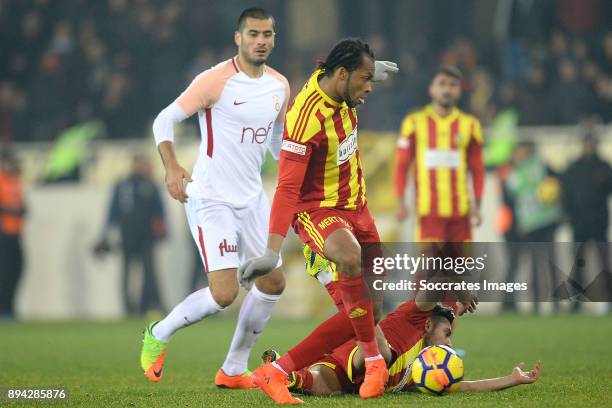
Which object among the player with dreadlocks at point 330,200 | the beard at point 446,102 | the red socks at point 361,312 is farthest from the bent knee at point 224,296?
the beard at point 446,102

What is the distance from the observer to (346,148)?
6102 millimetres

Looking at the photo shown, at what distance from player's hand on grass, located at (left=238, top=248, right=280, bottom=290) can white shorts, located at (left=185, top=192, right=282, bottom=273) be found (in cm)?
125

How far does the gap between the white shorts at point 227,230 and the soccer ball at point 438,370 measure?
3.99 feet

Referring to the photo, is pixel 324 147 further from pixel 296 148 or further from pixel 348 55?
pixel 348 55

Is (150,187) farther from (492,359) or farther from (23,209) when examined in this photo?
(492,359)

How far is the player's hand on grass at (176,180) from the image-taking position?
6.32 m

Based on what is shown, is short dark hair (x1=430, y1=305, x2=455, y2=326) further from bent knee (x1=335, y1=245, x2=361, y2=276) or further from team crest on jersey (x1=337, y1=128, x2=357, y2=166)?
team crest on jersey (x1=337, y1=128, x2=357, y2=166)

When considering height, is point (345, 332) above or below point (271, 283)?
below

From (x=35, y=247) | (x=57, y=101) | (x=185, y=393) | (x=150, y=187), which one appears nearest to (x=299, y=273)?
(x=150, y=187)

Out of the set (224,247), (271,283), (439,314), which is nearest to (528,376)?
(439,314)

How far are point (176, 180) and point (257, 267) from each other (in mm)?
1190

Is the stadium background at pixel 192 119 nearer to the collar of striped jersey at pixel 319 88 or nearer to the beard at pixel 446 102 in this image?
the beard at pixel 446 102

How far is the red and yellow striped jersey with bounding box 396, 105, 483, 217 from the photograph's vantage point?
394 inches

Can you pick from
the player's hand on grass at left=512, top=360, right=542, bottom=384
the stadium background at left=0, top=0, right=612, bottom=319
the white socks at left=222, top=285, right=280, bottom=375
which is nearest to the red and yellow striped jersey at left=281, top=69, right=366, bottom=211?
the white socks at left=222, top=285, right=280, bottom=375
